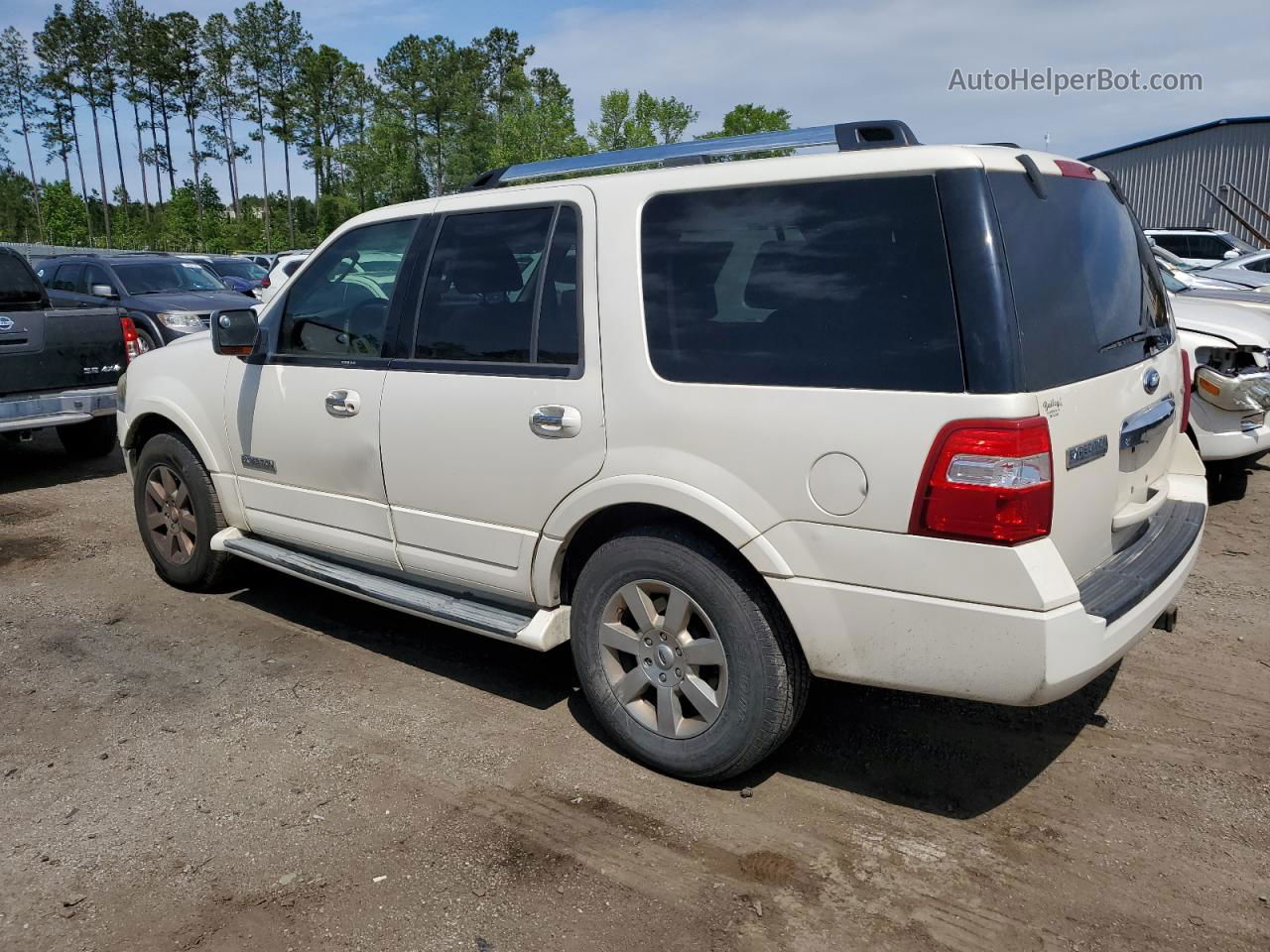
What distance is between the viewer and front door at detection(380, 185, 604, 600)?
3.47m

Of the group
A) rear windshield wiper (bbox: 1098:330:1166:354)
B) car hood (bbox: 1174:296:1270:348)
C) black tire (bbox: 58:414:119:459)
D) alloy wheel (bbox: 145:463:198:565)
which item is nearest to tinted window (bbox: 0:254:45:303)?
black tire (bbox: 58:414:119:459)

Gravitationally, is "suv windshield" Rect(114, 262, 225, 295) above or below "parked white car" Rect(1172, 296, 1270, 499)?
above

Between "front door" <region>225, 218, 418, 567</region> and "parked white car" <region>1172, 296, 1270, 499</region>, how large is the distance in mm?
4995

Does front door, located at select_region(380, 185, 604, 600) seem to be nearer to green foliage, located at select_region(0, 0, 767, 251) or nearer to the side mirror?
the side mirror

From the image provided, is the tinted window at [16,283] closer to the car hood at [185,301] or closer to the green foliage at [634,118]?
the car hood at [185,301]

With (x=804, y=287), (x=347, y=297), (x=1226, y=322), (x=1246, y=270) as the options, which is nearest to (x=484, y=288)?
(x=347, y=297)

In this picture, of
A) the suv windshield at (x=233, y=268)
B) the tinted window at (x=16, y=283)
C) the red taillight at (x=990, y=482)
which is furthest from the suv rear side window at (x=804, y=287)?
the suv windshield at (x=233, y=268)

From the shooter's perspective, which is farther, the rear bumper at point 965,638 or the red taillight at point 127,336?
the red taillight at point 127,336

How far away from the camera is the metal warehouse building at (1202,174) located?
3077 cm

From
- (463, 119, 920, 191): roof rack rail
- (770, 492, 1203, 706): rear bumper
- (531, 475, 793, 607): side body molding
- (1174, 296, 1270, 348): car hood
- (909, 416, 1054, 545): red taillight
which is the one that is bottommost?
(770, 492, 1203, 706): rear bumper

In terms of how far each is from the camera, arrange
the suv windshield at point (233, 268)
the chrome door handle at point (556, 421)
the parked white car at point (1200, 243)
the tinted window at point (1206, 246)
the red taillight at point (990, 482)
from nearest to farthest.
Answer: the red taillight at point (990, 482) → the chrome door handle at point (556, 421) → the suv windshield at point (233, 268) → the parked white car at point (1200, 243) → the tinted window at point (1206, 246)

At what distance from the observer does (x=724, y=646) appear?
10.4ft

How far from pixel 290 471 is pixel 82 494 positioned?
176 inches

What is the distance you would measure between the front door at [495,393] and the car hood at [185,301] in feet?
29.4
